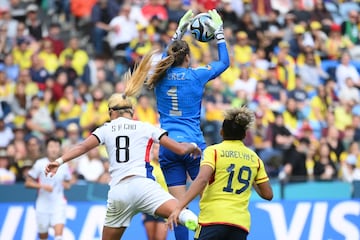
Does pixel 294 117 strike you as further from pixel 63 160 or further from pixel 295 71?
pixel 63 160

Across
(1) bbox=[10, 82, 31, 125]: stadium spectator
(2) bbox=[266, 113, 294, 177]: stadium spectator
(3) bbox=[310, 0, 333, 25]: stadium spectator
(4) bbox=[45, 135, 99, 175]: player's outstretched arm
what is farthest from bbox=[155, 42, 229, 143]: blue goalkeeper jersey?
(3) bbox=[310, 0, 333, 25]: stadium spectator

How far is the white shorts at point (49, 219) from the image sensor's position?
52.4ft

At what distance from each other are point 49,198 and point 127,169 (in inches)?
199

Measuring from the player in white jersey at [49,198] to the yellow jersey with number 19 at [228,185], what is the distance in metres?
5.89

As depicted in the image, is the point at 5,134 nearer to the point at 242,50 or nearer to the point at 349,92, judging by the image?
the point at 242,50

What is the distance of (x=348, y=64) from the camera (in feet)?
78.8

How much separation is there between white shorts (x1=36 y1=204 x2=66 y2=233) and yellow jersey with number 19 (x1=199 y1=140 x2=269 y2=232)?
19.3ft

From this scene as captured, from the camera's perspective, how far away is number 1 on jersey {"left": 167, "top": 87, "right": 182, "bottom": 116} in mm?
12117

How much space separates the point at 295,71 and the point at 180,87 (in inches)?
458

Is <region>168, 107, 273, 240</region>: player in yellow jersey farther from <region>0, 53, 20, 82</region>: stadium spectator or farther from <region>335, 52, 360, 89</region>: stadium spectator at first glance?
<region>335, 52, 360, 89</region>: stadium spectator

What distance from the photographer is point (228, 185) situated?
1034 centimetres

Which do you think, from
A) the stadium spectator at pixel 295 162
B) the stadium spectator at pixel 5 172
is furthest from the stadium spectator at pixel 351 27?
the stadium spectator at pixel 5 172

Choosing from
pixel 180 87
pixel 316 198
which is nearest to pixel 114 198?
pixel 180 87

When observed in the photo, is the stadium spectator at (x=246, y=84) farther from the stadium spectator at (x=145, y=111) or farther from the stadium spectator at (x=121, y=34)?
the stadium spectator at (x=145, y=111)
